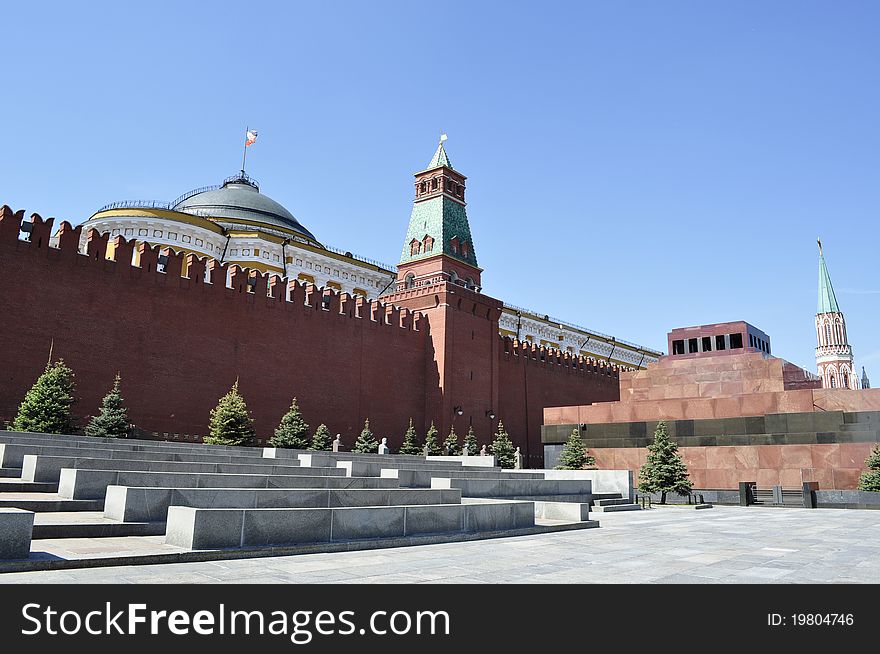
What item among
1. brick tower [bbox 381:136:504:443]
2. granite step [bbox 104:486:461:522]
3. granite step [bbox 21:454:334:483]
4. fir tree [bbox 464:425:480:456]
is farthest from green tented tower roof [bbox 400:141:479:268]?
granite step [bbox 104:486:461:522]

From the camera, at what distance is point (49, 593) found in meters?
3.84

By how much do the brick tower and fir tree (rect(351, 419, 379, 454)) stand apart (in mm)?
4090

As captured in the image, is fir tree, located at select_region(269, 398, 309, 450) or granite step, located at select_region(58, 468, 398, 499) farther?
fir tree, located at select_region(269, 398, 309, 450)

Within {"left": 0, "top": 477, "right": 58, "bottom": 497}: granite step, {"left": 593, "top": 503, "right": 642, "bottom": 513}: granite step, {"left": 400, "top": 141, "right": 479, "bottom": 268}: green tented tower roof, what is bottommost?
{"left": 593, "top": 503, "right": 642, "bottom": 513}: granite step

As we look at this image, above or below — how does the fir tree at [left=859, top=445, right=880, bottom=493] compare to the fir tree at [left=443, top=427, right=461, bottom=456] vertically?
below

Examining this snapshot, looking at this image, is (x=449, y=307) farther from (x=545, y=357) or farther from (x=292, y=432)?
(x=292, y=432)

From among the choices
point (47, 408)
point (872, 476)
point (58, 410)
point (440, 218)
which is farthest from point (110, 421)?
point (440, 218)

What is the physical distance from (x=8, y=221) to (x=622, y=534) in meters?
18.3

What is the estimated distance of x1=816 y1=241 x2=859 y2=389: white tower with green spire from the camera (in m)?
79.1

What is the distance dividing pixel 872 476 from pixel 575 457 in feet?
29.8

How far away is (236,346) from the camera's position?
Answer: 78.7ft

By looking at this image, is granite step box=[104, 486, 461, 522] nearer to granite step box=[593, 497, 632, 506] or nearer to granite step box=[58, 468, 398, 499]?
granite step box=[58, 468, 398, 499]

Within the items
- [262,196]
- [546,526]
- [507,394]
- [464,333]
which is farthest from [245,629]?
[262,196]

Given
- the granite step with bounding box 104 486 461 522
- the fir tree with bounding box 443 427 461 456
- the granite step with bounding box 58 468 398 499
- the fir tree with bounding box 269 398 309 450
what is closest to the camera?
the granite step with bounding box 104 486 461 522
